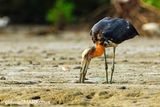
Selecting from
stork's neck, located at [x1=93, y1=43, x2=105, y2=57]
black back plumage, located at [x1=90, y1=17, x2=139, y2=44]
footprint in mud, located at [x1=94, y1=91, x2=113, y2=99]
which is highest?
black back plumage, located at [x1=90, y1=17, x2=139, y2=44]

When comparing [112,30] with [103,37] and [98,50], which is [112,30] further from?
[98,50]

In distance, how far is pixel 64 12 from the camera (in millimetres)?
23422

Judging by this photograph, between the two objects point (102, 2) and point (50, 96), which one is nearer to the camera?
point (50, 96)

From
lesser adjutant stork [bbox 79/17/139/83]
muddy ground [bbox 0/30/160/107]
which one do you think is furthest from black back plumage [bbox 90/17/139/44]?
muddy ground [bbox 0/30/160/107]

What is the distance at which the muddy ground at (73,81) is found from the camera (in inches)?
286

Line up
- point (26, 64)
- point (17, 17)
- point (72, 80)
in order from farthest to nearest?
point (17, 17) → point (26, 64) → point (72, 80)

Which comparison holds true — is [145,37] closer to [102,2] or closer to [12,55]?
[102,2]

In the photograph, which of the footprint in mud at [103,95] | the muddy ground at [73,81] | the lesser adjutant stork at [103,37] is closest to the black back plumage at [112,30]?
the lesser adjutant stork at [103,37]

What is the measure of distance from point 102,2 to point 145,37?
567cm

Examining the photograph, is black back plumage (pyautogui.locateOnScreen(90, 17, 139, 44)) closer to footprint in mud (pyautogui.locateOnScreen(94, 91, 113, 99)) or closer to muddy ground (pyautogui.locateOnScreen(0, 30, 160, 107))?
muddy ground (pyautogui.locateOnScreen(0, 30, 160, 107))

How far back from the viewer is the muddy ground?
23.8 ft

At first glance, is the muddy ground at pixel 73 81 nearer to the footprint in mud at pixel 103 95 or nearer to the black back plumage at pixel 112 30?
the footprint in mud at pixel 103 95

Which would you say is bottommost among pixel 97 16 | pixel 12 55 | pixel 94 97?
pixel 94 97

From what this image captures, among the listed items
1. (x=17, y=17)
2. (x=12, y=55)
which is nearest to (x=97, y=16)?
(x=17, y=17)
